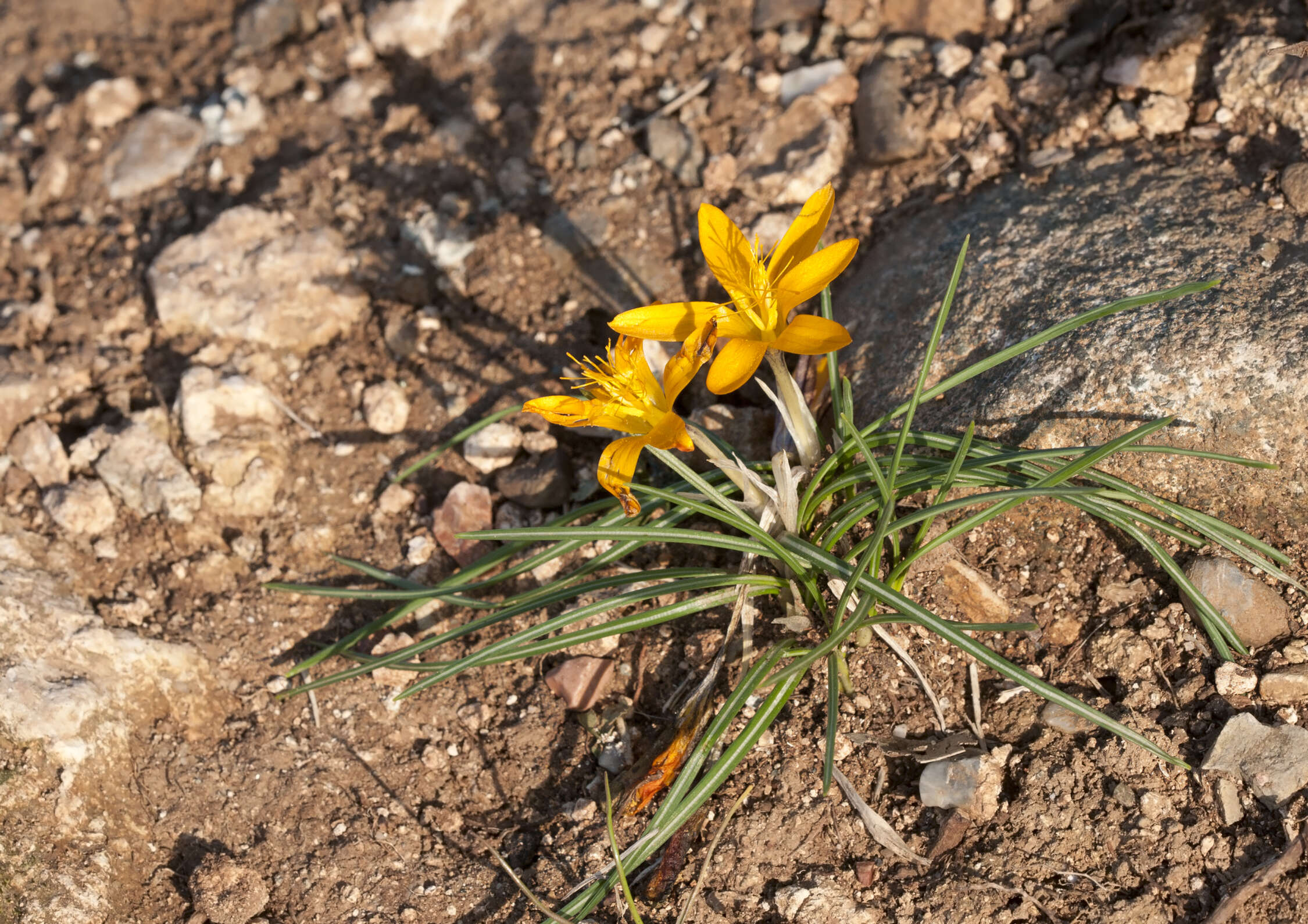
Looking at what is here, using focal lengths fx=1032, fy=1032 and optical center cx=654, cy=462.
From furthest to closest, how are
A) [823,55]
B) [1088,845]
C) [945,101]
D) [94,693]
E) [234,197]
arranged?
[234,197], [823,55], [945,101], [94,693], [1088,845]

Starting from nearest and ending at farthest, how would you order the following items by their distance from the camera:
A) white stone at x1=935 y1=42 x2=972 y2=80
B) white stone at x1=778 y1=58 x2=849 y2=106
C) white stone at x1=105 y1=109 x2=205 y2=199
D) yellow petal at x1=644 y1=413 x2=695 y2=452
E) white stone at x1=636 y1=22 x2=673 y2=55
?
yellow petal at x1=644 y1=413 x2=695 y2=452
white stone at x1=935 y1=42 x2=972 y2=80
white stone at x1=778 y1=58 x2=849 y2=106
white stone at x1=636 y1=22 x2=673 y2=55
white stone at x1=105 y1=109 x2=205 y2=199

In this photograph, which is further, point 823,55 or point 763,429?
point 823,55

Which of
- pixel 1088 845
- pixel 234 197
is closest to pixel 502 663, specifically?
pixel 1088 845

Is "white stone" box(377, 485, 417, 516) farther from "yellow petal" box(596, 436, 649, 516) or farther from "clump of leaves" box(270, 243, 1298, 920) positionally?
"yellow petal" box(596, 436, 649, 516)

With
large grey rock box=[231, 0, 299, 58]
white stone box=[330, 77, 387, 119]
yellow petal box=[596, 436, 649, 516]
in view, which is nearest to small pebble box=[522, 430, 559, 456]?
yellow petal box=[596, 436, 649, 516]

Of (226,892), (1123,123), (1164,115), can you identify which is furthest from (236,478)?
(1164,115)

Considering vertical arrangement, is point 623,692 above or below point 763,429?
below

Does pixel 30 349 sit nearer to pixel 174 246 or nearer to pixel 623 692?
pixel 174 246
